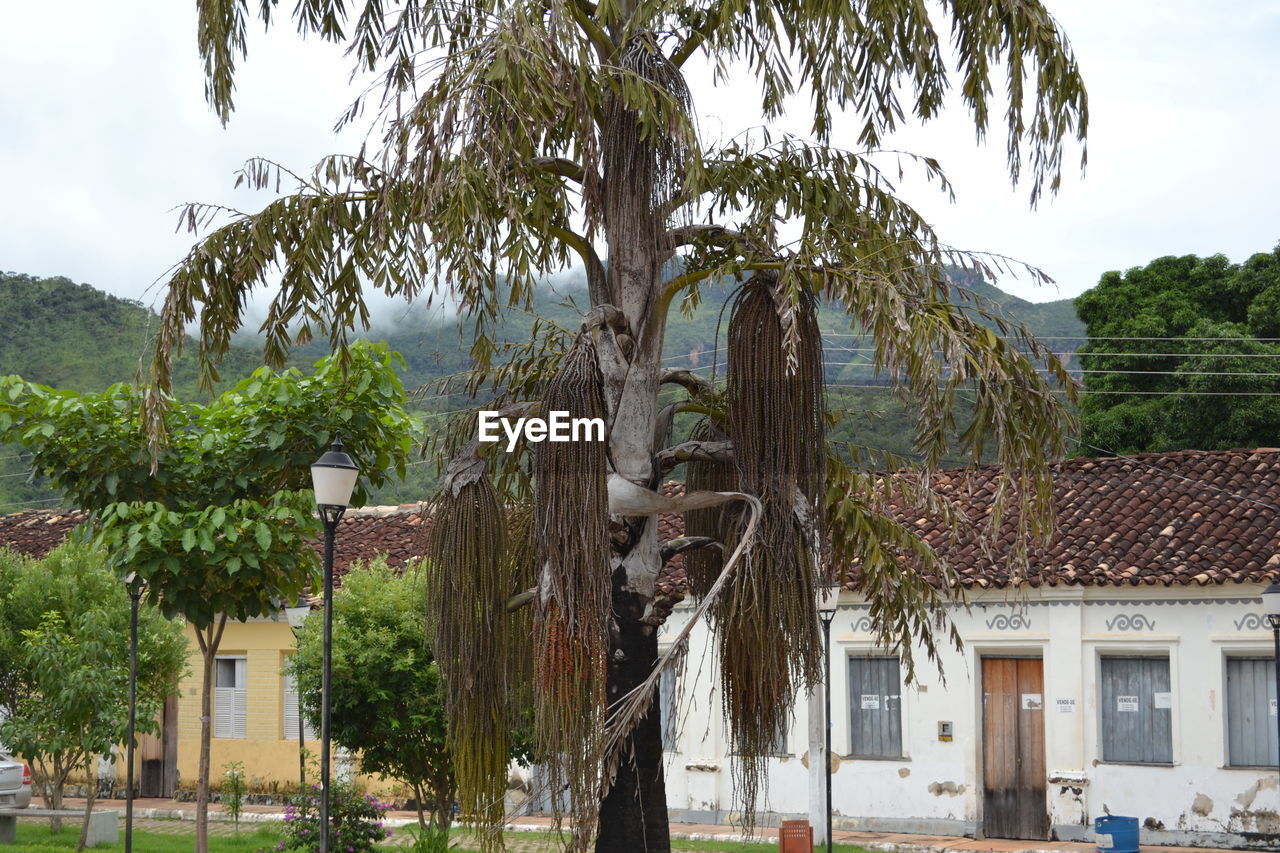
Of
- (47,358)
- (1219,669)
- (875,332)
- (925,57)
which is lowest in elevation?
(1219,669)

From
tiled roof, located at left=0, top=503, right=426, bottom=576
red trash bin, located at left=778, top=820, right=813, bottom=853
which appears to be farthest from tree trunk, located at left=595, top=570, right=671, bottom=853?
tiled roof, located at left=0, top=503, right=426, bottom=576

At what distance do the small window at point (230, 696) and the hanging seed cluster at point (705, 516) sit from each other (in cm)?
1635

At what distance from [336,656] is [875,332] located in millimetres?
8352

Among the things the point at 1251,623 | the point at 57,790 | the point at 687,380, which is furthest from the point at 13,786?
the point at 1251,623

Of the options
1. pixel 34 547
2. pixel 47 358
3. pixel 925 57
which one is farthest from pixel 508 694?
pixel 47 358

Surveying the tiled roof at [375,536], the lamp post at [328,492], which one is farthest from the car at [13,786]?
the lamp post at [328,492]

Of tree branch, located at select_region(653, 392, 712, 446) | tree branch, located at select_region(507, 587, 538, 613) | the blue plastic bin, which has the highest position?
tree branch, located at select_region(653, 392, 712, 446)

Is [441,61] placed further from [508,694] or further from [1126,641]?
[1126,641]

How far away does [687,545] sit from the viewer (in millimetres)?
8672

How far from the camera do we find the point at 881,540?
1050 cm

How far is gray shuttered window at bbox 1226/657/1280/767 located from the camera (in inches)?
650

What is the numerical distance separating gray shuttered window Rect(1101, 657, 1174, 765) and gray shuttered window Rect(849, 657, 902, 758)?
2.55 m

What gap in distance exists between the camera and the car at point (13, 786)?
21.6 meters

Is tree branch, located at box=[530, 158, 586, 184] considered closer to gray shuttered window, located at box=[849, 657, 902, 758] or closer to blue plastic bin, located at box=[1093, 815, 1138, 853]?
blue plastic bin, located at box=[1093, 815, 1138, 853]
